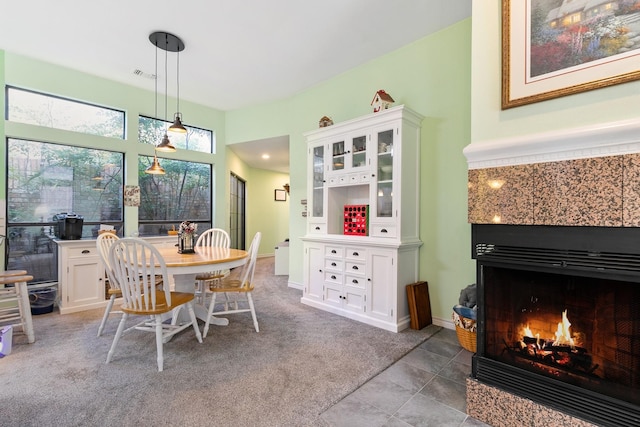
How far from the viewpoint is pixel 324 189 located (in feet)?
12.1

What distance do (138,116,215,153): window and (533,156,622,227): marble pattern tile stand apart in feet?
15.4

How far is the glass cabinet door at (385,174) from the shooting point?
3137 millimetres

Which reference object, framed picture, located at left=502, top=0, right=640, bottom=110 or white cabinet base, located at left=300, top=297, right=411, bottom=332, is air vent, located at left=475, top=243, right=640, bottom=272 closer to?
framed picture, located at left=502, top=0, right=640, bottom=110

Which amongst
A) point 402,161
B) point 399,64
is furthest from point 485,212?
point 399,64

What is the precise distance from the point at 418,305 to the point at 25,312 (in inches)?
142

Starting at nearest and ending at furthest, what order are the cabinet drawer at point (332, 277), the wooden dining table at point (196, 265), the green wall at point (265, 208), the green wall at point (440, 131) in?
the wooden dining table at point (196, 265) < the green wall at point (440, 131) < the cabinet drawer at point (332, 277) < the green wall at point (265, 208)

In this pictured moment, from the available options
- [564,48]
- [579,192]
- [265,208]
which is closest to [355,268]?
[579,192]

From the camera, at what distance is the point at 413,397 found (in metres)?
1.88

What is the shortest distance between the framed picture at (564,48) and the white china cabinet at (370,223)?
140 cm

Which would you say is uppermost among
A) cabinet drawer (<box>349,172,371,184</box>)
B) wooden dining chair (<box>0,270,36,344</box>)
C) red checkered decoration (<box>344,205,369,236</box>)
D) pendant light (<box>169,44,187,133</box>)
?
pendant light (<box>169,44,187,133</box>)

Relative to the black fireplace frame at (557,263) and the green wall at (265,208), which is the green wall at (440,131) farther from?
the green wall at (265,208)

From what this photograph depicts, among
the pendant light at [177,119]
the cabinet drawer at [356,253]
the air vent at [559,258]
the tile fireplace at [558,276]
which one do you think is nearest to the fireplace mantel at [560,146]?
the tile fireplace at [558,276]

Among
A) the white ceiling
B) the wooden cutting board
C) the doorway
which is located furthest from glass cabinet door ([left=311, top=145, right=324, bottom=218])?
the doorway

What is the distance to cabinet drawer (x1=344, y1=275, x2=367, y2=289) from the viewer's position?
10.6ft
